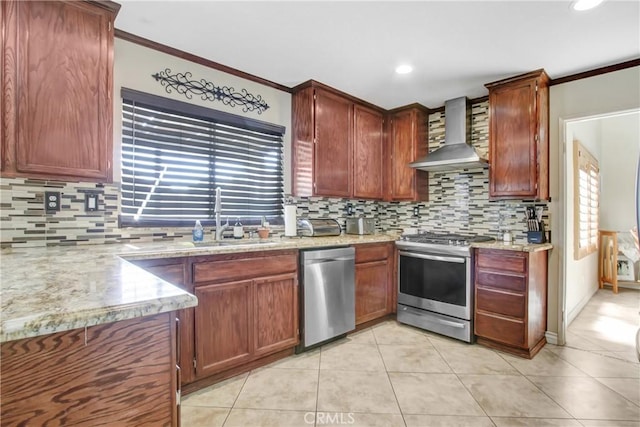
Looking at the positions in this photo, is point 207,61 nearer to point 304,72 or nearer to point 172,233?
point 304,72

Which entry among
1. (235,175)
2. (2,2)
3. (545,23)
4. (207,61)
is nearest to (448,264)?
(545,23)

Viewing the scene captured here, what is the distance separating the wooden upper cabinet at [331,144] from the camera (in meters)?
3.02

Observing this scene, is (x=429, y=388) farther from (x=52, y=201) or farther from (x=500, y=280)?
(x=52, y=201)

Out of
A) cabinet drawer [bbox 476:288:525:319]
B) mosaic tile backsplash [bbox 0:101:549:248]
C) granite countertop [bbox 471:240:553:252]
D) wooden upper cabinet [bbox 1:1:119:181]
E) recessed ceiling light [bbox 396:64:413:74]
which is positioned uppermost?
recessed ceiling light [bbox 396:64:413:74]

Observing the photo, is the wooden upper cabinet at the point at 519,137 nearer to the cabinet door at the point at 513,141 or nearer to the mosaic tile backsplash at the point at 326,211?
the cabinet door at the point at 513,141

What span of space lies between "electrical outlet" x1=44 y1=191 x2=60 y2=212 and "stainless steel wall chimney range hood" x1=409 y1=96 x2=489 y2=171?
3.13m

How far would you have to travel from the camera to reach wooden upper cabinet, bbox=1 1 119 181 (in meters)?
1.56

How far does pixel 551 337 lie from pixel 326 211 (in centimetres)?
249

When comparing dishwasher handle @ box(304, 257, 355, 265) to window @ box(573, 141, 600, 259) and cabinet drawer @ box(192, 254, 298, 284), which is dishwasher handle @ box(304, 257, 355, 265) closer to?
cabinet drawer @ box(192, 254, 298, 284)

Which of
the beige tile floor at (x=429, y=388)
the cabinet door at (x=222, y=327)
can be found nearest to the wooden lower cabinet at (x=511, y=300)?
the beige tile floor at (x=429, y=388)

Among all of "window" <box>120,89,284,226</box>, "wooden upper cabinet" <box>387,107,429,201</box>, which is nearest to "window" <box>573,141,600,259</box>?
"wooden upper cabinet" <box>387,107,429,201</box>

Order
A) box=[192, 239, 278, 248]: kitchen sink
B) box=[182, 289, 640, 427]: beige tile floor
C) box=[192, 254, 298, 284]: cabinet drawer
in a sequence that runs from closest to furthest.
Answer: box=[182, 289, 640, 427]: beige tile floor
box=[192, 254, 298, 284]: cabinet drawer
box=[192, 239, 278, 248]: kitchen sink

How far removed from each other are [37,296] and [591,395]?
2.96m

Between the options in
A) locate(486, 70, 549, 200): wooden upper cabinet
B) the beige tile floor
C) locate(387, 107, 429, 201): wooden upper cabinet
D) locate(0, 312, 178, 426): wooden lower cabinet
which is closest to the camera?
locate(0, 312, 178, 426): wooden lower cabinet
